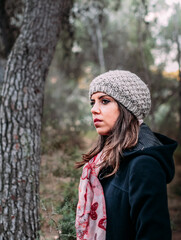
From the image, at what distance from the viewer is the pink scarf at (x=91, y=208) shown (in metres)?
1.29

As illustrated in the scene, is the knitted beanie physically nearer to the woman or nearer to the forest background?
the woman

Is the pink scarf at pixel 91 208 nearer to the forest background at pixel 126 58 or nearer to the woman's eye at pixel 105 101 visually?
the woman's eye at pixel 105 101

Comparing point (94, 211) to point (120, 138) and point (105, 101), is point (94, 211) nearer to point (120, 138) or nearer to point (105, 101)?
point (120, 138)

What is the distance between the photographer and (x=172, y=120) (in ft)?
31.4

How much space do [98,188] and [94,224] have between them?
0.21 m

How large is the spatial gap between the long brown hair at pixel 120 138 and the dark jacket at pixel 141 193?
0.04 metres

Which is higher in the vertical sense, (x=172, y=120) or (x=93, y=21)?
(x=93, y=21)

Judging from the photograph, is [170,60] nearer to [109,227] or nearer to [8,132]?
[8,132]

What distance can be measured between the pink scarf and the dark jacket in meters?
0.04

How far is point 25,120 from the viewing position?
2.59 m

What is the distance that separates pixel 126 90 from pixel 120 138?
30 centimetres

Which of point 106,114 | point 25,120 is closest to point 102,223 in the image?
point 106,114

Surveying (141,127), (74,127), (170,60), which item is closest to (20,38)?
(141,127)

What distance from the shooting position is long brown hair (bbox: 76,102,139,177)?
1.28m
